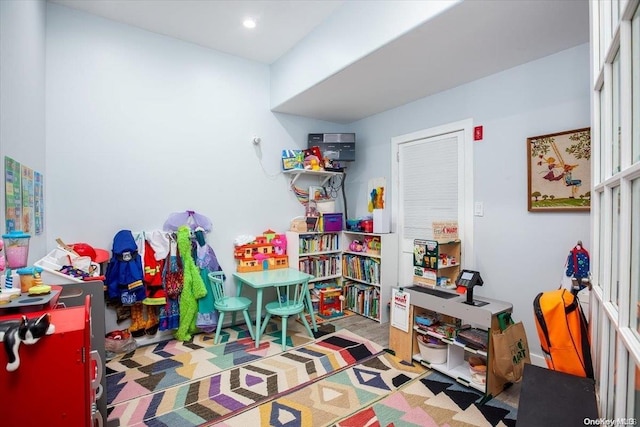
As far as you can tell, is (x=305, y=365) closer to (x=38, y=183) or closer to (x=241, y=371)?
(x=241, y=371)

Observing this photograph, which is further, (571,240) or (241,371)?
(241,371)

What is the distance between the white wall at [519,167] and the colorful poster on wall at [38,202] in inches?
135

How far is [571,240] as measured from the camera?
2324mm

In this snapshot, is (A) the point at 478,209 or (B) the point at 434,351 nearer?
(B) the point at 434,351

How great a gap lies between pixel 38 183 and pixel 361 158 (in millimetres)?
3218

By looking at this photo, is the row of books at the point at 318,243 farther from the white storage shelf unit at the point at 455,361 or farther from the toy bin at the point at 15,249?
the toy bin at the point at 15,249

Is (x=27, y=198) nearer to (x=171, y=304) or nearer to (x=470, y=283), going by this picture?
(x=171, y=304)

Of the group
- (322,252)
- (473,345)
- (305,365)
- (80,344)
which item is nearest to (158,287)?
(305,365)

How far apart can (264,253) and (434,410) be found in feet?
7.36

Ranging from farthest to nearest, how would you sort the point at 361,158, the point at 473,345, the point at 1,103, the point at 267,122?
the point at 361,158
the point at 267,122
the point at 473,345
the point at 1,103

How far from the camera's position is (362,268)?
375 centimetres

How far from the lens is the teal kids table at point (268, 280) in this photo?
2.90 m

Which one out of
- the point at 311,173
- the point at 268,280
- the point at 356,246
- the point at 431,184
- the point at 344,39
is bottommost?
the point at 268,280

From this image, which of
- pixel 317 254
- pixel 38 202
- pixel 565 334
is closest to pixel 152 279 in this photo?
pixel 38 202
